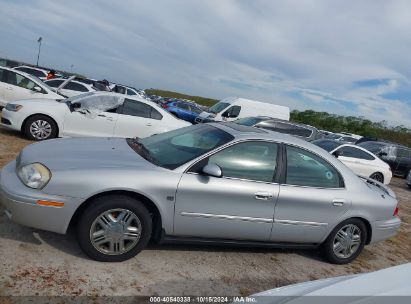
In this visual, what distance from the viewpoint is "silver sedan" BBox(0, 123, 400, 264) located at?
3758mm

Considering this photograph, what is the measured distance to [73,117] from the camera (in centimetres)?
903

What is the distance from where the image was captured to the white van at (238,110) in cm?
1912

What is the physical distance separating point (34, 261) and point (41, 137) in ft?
19.7

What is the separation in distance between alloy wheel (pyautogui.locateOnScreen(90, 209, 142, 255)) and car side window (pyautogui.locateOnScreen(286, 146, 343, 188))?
6.03 feet

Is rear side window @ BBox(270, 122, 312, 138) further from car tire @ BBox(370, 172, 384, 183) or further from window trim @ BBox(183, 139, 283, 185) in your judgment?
window trim @ BBox(183, 139, 283, 185)

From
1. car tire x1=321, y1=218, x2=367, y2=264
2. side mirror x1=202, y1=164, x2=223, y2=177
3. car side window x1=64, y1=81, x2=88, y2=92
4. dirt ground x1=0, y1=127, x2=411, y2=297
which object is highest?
car side window x1=64, y1=81, x2=88, y2=92

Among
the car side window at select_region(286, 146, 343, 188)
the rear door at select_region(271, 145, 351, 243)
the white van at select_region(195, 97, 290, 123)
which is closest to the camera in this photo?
the rear door at select_region(271, 145, 351, 243)

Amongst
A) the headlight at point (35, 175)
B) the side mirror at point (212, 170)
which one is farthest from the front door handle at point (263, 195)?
the headlight at point (35, 175)

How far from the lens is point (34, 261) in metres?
3.71

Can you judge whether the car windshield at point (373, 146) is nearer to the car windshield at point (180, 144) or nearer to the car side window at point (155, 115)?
the car side window at point (155, 115)

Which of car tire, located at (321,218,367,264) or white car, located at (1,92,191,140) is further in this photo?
white car, located at (1,92,191,140)

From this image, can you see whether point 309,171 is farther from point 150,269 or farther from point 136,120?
point 136,120

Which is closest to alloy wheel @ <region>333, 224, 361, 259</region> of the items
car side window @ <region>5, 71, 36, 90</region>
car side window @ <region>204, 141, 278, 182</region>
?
car side window @ <region>204, 141, 278, 182</region>

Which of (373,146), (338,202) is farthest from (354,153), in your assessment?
(338,202)
